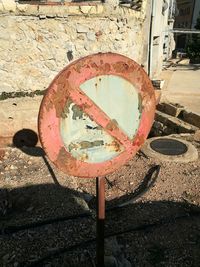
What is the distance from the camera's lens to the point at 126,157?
251 cm

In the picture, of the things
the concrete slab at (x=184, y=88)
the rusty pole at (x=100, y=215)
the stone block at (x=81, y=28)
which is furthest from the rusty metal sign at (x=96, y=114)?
A: the concrete slab at (x=184, y=88)

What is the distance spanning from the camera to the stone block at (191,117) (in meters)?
7.66

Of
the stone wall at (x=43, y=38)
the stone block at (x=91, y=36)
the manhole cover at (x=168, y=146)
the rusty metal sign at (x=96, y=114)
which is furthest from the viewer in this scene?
the stone block at (x=91, y=36)

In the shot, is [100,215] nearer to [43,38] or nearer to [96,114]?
[96,114]

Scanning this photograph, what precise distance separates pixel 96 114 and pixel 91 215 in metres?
1.89

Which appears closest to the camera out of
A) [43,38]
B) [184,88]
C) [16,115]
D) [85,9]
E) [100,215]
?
[100,215]

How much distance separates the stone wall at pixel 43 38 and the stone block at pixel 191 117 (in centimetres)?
258

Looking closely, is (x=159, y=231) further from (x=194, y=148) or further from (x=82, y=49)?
(x=82, y=49)

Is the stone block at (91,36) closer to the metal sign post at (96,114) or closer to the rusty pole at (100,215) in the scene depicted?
the metal sign post at (96,114)

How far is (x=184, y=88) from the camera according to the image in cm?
1156

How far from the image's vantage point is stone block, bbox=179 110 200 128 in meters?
7.66

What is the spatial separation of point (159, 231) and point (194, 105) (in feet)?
20.1

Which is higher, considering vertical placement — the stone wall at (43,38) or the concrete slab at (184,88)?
the stone wall at (43,38)

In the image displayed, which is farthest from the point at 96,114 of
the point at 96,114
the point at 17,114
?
the point at 17,114
